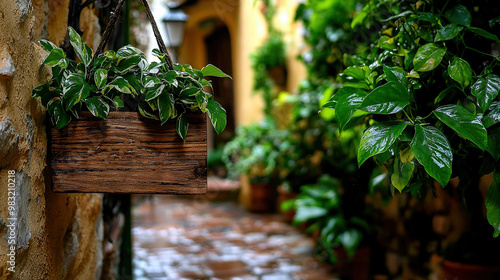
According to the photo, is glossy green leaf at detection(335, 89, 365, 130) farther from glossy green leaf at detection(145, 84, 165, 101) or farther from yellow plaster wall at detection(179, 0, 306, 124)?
yellow plaster wall at detection(179, 0, 306, 124)

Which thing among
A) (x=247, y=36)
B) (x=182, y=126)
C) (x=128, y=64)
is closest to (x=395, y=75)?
(x=182, y=126)

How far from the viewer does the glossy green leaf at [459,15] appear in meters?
1.15

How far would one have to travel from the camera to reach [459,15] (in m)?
1.16

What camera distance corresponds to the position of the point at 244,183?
6.41 meters

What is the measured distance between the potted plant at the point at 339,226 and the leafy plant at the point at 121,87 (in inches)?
81.3

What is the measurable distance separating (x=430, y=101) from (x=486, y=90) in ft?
0.71

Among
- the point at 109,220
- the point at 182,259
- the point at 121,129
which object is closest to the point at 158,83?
the point at 121,129

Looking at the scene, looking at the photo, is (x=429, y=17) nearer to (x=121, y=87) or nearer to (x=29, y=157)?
(x=121, y=87)

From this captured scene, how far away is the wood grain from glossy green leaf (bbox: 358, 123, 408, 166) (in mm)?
329

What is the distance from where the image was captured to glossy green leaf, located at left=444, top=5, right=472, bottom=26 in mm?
1146

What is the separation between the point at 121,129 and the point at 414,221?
7.38 ft

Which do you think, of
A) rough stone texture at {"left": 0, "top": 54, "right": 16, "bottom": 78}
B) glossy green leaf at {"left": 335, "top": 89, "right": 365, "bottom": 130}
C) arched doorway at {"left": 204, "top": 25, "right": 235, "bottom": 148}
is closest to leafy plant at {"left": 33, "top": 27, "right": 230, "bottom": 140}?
rough stone texture at {"left": 0, "top": 54, "right": 16, "bottom": 78}

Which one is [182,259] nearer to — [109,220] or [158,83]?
[109,220]

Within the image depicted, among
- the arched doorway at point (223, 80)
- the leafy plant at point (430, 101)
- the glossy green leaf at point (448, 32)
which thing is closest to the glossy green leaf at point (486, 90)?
the leafy plant at point (430, 101)
